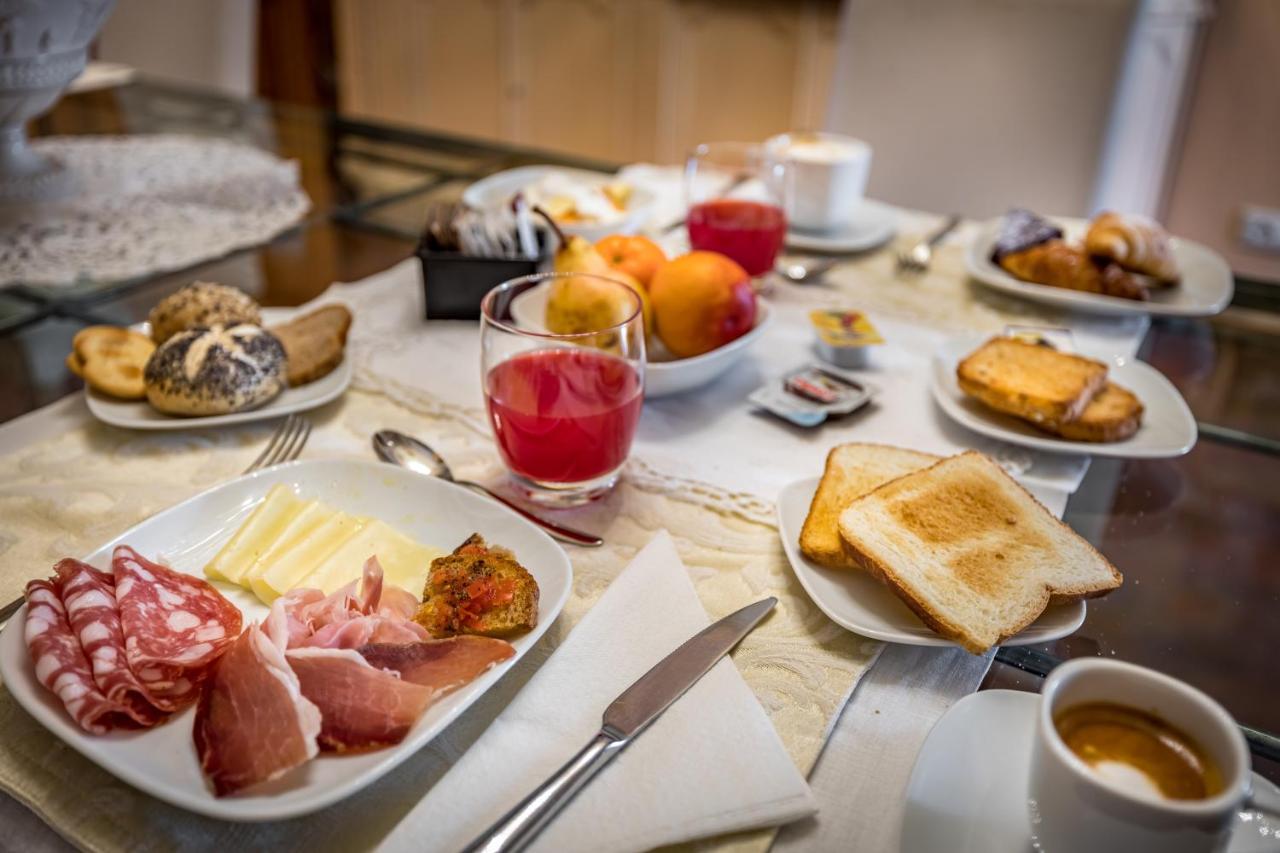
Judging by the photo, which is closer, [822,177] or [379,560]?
[379,560]

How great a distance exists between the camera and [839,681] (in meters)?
0.75

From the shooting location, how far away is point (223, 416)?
108 centimetres

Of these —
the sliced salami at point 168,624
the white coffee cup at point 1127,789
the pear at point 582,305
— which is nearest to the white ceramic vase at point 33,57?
the pear at point 582,305

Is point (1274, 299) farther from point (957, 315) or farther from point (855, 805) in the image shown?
point (855, 805)

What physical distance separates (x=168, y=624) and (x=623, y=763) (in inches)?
14.3

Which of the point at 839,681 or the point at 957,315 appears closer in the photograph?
the point at 839,681

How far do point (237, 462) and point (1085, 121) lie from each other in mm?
1842

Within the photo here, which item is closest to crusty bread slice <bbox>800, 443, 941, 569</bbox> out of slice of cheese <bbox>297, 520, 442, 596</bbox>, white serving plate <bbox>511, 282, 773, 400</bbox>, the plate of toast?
the plate of toast

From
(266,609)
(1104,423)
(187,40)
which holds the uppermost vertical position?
(187,40)

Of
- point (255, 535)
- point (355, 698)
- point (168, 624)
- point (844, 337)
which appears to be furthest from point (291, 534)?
point (844, 337)

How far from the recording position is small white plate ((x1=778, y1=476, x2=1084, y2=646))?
2.51 ft

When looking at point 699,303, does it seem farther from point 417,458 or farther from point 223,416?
point 223,416

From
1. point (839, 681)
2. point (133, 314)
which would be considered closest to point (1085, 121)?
point (839, 681)

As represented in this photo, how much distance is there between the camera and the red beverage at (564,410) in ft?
3.11
